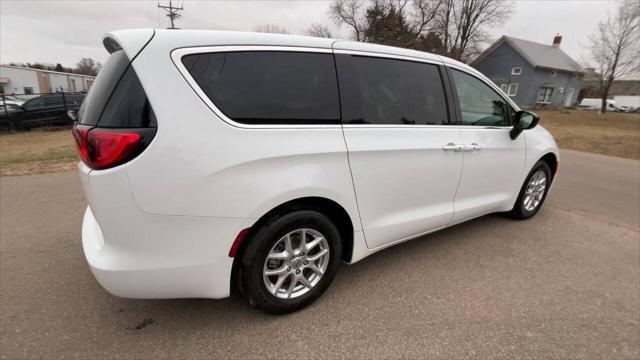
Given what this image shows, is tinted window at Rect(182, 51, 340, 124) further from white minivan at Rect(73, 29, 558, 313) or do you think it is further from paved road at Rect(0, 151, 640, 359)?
paved road at Rect(0, 151, 640, 359)

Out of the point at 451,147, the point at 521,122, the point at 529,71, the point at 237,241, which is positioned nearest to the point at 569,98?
the point at 529,71

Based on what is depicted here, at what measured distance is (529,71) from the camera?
35.1m

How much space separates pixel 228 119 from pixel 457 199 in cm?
217

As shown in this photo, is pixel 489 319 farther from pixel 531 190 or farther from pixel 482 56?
pixel 482 56

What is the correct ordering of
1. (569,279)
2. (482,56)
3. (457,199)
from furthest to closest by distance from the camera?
(482,56) < (457,199) < (569,279)

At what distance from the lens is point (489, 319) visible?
2266mm

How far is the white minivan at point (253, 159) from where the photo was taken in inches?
66.0

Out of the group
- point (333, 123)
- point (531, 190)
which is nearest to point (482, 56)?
point (531, 190)

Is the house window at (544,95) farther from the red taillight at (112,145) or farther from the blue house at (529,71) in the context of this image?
the red taillight at (112,145)

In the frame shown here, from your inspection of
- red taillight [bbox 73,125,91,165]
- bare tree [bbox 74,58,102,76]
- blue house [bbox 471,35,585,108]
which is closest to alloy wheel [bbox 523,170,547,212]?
red taillight [bbox 73,125,91,165]

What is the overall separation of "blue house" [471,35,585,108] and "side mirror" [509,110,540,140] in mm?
37377

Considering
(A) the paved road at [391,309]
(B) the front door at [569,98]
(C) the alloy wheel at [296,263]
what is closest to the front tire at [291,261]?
(C) the alloy wheel at [296,263]

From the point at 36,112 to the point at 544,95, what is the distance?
44025mm

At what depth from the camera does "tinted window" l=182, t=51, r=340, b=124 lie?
180cm
